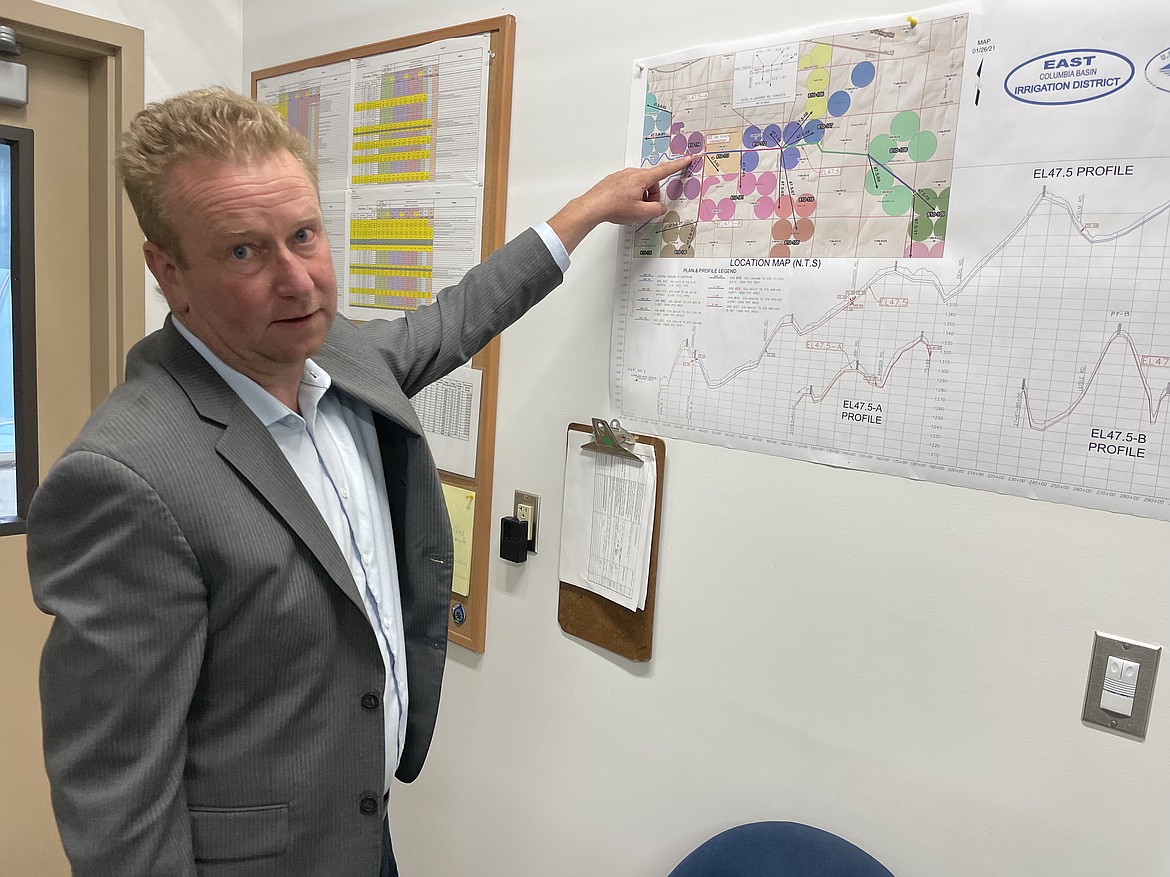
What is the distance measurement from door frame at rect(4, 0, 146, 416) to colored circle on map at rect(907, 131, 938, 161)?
5.42 ft

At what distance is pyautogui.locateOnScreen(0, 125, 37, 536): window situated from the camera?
1.87m

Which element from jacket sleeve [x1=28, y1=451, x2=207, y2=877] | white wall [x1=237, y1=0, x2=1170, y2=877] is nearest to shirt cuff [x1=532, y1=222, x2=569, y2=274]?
white wall [x1=237, y1=0, x2=1170, y2=877]

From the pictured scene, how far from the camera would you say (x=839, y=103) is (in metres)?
1.15

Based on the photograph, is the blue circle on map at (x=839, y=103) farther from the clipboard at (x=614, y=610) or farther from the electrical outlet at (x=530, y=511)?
the electrical outlet at (x=530, y=511)

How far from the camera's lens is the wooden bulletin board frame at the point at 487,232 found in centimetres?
154

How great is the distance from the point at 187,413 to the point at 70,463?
14 centimetres

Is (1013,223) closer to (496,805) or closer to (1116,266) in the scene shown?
(1116,266)

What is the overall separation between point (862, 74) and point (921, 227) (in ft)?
0.77

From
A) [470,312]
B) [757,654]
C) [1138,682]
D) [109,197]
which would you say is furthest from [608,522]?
[109,197]

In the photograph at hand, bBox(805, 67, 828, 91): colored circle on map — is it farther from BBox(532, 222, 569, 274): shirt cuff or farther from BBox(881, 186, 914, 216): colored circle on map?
BBox(532, 222, 569, 274): shirt cuff

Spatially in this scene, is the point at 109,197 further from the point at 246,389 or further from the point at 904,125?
the point at 904,125

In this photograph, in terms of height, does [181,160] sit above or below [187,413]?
above

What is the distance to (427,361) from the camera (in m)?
1.33

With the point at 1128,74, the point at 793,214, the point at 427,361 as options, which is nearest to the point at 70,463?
the point at 427,361
